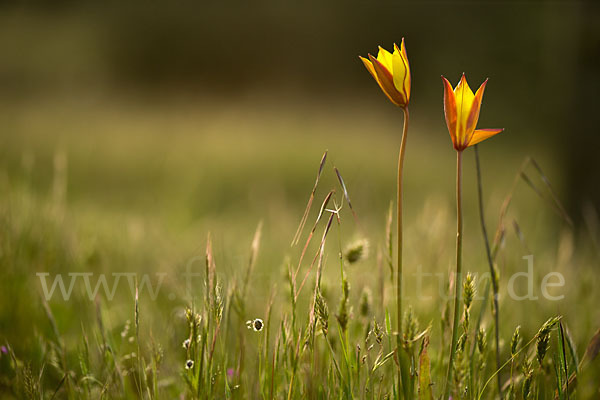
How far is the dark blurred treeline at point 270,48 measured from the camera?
7.86 metres

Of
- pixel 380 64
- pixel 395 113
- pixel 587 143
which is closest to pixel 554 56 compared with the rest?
pixel 587 143

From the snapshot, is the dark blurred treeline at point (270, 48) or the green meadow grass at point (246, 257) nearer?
the green meadow grass at point (246, 257)

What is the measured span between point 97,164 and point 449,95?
426cm

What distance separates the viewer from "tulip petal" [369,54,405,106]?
58 cm

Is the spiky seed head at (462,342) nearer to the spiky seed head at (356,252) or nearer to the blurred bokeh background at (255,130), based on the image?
the spiky seed head at (356,252)

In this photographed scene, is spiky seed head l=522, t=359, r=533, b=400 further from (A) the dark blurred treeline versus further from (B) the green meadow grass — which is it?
(A) the dark blurred treeline

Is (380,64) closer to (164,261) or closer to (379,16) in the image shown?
(164,261)

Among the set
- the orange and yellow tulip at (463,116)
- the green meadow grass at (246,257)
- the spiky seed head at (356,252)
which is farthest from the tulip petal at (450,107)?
the spiky seed head at (356,252)

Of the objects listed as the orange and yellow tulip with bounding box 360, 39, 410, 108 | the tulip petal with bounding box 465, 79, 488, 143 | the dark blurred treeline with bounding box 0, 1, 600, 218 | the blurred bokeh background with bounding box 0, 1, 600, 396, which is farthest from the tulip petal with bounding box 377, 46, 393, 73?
the dark blurred treeline with bounding box 0, 1, 600, 218

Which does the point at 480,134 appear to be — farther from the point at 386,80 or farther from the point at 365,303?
the point at 365,303

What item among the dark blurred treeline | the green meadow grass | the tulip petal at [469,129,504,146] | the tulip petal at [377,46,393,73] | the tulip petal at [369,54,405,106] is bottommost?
the green meadow grass

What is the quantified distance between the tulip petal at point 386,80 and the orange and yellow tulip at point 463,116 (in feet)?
0.20

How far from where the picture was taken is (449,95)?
1.95ft

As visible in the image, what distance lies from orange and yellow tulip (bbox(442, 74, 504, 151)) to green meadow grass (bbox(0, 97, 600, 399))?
196 millimetres
